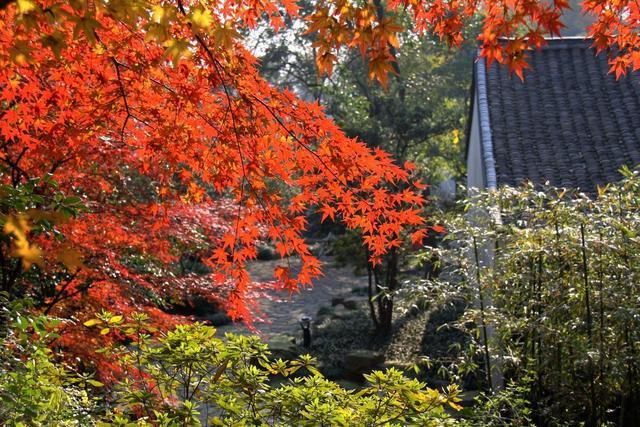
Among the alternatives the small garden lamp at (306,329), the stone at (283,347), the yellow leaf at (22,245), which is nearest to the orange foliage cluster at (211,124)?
the yellow leaf at (22,245)

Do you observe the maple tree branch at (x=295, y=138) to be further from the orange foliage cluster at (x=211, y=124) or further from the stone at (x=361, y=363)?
the stone at (x=361, y=363)

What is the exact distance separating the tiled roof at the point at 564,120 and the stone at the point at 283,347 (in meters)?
4.21

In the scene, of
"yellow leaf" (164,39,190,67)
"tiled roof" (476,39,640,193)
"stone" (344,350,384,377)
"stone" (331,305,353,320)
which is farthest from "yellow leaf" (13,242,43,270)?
"stone" (331,305,353,320)

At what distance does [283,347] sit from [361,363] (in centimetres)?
153

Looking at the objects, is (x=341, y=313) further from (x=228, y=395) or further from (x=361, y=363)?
(x=228, y=395)

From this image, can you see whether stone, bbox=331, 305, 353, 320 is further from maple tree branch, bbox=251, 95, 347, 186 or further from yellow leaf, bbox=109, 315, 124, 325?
yellow leaf, bbox=109, 315, 124, 325

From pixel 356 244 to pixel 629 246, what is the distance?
839cm

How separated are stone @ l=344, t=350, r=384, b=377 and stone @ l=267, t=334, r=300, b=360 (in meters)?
1.03

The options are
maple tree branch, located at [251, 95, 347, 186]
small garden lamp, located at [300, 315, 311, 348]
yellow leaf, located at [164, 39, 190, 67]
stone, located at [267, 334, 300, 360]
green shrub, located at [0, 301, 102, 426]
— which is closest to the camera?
yellow leaf, located at [164, 39, 190, 67]

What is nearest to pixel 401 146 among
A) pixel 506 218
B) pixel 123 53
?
pixel 506 218

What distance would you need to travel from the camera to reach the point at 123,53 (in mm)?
4840

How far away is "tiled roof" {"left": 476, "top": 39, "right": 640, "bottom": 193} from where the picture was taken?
9.30 meters

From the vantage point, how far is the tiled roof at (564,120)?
9.30 m

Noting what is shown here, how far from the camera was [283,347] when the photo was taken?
11602 millimetres
